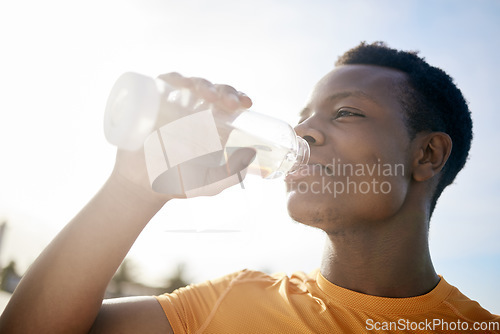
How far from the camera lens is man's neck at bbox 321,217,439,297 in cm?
193

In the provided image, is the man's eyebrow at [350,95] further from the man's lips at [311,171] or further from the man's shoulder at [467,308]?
the man's shoulder at [467,308]

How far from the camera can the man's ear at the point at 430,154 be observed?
7.11 ft

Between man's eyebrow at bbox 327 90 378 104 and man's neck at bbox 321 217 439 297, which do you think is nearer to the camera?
man's neck at bbox 321 217 439 297

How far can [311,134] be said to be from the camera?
1969mm

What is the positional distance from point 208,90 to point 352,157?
91 cm

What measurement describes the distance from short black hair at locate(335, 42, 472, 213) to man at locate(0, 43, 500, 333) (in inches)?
0.5

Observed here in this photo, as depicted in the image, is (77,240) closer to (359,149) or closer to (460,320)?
(359,149)

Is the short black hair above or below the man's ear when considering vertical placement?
above

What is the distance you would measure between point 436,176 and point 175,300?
1.75 meters

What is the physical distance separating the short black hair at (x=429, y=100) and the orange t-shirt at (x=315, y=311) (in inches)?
31.0

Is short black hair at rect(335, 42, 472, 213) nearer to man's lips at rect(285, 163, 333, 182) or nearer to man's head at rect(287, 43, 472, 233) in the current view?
man's head at rect(287, 43, 472, 233)

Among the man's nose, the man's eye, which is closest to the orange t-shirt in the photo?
the man's nose

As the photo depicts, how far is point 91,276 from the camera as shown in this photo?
4.78 ft

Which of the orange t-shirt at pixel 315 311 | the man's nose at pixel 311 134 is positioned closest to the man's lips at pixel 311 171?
→ the man's nose at pixel 311 134
